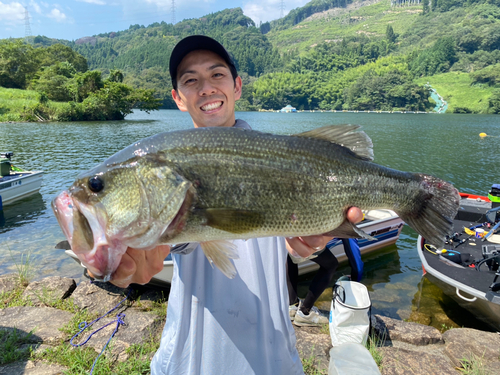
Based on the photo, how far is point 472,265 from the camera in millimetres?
8055

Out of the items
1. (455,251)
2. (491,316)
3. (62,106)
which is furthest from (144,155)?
(62,106)

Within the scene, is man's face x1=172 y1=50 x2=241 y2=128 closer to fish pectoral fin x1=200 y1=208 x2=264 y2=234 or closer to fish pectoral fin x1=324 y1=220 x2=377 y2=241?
fish pectoral fin x1=200 y1=208 x2=264 y2=234

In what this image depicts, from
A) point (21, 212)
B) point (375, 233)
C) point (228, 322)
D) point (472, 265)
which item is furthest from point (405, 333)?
point (21, 212)

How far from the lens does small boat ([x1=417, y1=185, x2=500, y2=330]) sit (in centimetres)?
706

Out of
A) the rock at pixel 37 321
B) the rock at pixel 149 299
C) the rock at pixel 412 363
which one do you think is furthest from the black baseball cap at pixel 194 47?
the rock at pixel 149 299

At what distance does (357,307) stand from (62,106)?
6714 cm

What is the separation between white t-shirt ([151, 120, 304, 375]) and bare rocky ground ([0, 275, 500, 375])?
283 centimetres

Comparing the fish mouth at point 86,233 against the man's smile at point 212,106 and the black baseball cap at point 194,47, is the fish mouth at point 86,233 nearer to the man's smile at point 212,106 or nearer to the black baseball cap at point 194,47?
the man's smile at point 212,106

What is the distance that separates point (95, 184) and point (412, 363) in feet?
17.8

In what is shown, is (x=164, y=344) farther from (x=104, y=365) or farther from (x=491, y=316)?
(x=491, y=316)

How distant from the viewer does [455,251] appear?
28.5 ft

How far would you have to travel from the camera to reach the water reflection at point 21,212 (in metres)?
13.8

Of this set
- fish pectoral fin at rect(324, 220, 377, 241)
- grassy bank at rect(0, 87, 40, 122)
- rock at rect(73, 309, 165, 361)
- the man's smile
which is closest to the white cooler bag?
rock at rect(73, 309, 165, 361)

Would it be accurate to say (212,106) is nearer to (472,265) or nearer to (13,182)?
(472,265)
